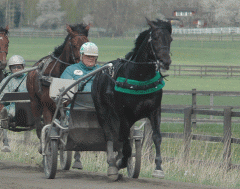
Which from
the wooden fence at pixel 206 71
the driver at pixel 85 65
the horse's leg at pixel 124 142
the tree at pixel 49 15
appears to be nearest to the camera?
the horse's leg at pixel 124 142

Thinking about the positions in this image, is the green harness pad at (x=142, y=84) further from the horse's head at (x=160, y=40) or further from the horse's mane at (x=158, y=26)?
the horse's mane at (x=158, y=26)

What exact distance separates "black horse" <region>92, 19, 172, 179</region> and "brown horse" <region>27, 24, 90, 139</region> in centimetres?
168

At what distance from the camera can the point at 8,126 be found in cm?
880

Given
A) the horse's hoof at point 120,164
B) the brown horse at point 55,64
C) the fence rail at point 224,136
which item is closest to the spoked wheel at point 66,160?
the brown horse at point 55,64

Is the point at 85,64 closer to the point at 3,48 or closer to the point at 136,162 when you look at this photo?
the point at 136,162

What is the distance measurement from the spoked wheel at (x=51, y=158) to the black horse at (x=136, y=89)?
0.75m

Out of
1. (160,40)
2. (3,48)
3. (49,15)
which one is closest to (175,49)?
(49,15)

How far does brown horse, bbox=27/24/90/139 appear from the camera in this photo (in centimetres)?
799

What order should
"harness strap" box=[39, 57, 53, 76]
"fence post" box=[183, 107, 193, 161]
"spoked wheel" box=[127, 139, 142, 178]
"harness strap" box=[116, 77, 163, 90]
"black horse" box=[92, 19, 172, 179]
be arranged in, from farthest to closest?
"fence post" box=[183, 107, 193, 161], "harness strap" box=[39, 57, 53, 76], "spoked wheel" box=[127, 139, 142, 178], "harness strap" box=[116, 77, 163, 90], "black horse" box=[92, 19, 172, 179]

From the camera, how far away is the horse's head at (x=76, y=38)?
790 centimetres

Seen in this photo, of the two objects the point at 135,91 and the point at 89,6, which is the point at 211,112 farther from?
the point at 89,6

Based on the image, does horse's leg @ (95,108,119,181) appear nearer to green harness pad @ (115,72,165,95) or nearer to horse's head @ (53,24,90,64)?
green harness pad @ (115,72,165,95)

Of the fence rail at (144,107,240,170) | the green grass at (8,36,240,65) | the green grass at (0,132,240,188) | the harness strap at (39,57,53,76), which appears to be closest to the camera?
the green grass at (0,132,240,188)

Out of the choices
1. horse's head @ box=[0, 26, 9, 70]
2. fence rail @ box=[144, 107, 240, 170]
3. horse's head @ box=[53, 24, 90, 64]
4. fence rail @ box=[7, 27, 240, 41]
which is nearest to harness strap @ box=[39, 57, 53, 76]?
horse's head @ box=[53, 24, 90, 64]
